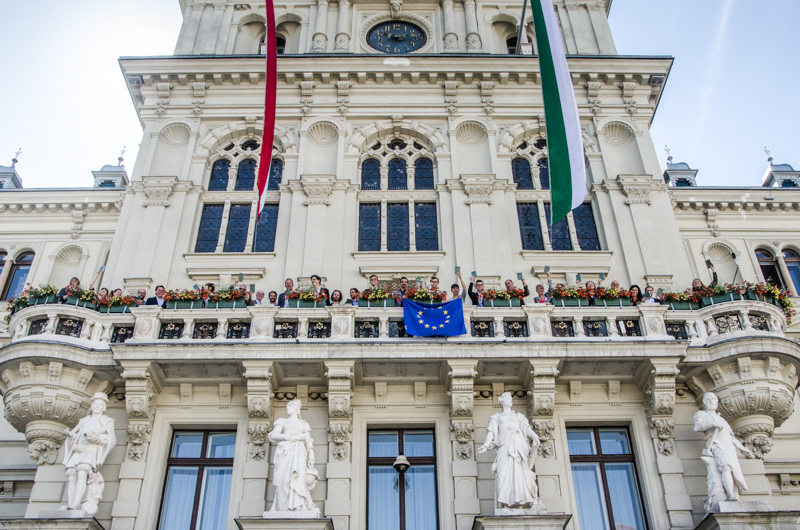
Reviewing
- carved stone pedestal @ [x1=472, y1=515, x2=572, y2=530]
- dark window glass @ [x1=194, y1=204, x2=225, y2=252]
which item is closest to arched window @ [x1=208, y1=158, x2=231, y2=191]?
dark window glass @ [x1=194, y1=204, x2=225, y2=252]

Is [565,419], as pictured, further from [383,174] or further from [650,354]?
[383,174]

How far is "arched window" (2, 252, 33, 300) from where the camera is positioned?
86.0ft

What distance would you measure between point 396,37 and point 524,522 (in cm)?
2098

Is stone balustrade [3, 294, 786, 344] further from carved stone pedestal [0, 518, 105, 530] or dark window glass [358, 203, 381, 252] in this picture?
dark window glass [358, 203, 381, 252]

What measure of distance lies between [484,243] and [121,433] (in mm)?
11452

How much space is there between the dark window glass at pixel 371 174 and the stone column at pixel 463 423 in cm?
946

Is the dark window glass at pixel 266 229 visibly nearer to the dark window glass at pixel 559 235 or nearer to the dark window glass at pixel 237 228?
the dark window glass at pixel 237 228

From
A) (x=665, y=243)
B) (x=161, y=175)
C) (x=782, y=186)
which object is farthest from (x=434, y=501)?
(x=782, y=186)

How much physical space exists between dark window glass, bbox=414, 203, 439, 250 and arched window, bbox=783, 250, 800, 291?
12.6 meters

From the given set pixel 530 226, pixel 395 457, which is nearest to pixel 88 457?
pixel 395 457

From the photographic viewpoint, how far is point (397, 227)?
80.7ft

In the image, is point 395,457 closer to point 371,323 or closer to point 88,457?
point 371,323

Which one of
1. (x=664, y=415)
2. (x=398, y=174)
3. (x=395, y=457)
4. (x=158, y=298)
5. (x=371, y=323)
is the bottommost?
(x=395, y=457)

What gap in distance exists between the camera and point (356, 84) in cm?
2764
